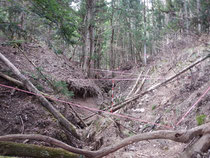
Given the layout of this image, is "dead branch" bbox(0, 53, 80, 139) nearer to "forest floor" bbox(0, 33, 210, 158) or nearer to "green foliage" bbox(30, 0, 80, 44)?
"forest floor" bbox(0, 33, 210, 158)

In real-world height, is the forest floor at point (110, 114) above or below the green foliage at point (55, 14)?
below

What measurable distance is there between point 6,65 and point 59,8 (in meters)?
2.33

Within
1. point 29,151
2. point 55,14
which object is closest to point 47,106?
point 29,151

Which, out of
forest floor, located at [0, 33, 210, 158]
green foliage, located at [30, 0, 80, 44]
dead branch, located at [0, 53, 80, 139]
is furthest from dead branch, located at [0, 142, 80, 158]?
green foliage, located at [30, 0, 80, 44]

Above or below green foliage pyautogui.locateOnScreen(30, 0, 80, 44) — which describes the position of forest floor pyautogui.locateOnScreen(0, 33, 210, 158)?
below

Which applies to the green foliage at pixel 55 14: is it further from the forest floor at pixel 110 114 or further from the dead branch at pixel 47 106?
the dead branch at pixel 47 106

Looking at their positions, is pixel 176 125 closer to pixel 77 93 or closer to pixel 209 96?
pixel 209 96

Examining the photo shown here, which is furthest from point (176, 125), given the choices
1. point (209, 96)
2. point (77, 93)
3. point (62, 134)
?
point (77, 93)

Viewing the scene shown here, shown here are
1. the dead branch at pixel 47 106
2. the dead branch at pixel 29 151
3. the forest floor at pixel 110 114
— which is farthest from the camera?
the dead branch at pixel 47 106

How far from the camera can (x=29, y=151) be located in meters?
2.84

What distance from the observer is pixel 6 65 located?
16.8ft

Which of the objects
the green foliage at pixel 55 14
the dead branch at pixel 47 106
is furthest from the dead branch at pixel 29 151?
the green foliage at pixel 55 14

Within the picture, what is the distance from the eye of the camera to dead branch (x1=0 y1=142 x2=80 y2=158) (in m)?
2.73

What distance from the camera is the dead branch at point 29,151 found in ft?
8.94
